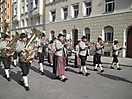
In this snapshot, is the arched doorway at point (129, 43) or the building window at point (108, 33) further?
the building window at point (108, 33)

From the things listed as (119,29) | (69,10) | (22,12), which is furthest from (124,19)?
(22,12)

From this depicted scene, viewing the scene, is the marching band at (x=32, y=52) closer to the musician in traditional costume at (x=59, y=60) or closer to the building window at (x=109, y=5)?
the musician in traditional costume at (x=59, y=60)

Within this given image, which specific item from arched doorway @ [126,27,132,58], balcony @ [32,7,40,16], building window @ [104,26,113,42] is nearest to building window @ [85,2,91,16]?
building window @ [104,26,113,42]

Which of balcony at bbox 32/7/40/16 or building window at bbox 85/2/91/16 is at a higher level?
balcony at bbox 32/7/40/16

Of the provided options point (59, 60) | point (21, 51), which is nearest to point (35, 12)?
point (59, 60)

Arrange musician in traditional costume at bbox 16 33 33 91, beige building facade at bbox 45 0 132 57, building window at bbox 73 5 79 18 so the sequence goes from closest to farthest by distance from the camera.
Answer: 1. musician in traditional costume at bbox 16 33 33 91
2. beige building facade at bbox 45 0 132 57
3. building window at bbox 73 5 79 18

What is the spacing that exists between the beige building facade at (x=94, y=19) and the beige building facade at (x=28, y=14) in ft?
7.30

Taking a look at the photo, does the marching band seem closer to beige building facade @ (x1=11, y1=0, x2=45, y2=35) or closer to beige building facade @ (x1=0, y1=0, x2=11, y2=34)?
beige building facade @ (x1=11, y1=0, x2=45, y2=35)

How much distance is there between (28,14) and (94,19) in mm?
16611

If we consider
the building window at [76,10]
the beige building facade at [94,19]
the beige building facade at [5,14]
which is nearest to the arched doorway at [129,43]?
the beige building facade at [94,19]

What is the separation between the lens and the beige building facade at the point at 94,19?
15.6 meters

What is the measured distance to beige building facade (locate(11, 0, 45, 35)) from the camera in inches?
1013

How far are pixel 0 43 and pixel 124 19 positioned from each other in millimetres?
13025

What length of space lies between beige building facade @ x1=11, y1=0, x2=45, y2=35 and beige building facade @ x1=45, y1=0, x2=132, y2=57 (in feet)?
7.30
